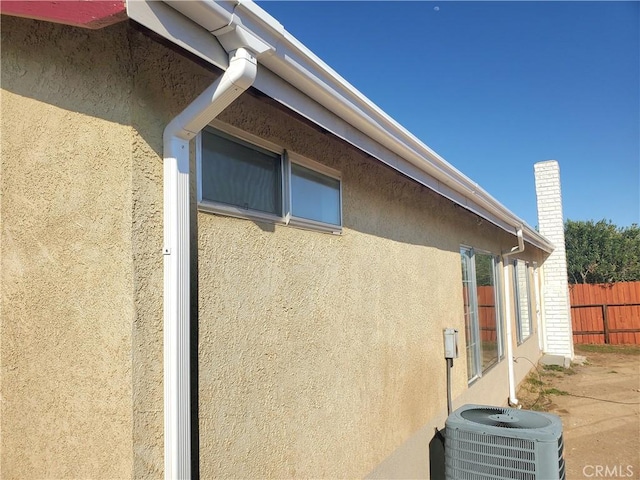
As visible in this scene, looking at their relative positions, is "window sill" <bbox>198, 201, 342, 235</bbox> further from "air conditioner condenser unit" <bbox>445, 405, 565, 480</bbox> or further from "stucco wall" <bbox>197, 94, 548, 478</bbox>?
"air conditioner condenser unit" <bbox>445, 405, 565, 480</bbox>

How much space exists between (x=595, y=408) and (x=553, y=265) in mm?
7406

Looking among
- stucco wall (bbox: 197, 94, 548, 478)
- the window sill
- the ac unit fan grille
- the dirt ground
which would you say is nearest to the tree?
the dirt ground

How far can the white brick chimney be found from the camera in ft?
48.1

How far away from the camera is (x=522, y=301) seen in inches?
471

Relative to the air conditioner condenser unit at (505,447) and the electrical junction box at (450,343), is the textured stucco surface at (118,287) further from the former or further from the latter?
the electrical junction box at (450,343)

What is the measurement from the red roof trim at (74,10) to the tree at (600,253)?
2783cm

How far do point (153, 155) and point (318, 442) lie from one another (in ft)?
6.73

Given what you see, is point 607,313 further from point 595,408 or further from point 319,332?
point 319,332

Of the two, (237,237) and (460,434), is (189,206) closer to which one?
(237,237)

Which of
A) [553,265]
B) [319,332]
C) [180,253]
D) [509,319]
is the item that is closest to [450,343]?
[319,332]

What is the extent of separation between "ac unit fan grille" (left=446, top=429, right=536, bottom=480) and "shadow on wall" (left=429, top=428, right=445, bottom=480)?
2.06ft

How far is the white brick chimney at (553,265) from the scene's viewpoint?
14656mm

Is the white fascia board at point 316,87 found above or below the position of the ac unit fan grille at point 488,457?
above

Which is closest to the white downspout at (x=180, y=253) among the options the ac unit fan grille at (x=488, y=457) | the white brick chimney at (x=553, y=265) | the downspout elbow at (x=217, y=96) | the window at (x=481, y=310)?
the downspout elbow at (x=217, y=96)
